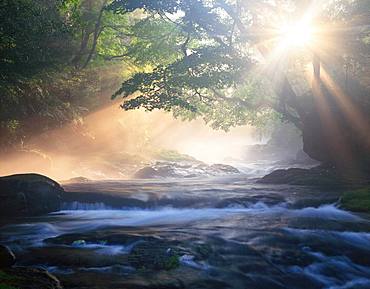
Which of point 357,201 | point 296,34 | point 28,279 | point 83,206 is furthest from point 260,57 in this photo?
point 28,279

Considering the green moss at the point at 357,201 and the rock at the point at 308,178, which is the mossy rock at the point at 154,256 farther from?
the rock at the point at 308,178

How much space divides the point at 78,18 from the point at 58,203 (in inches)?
438

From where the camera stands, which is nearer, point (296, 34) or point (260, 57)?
point (296, 34)

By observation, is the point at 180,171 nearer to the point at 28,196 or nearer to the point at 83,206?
the point at 83,206

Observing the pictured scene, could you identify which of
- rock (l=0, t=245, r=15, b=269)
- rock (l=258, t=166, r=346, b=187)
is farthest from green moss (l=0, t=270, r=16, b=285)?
rock (l=258, t=166, r=346, b=187)

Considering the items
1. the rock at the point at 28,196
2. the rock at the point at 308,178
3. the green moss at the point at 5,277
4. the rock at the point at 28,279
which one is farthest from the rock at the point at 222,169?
the green moss at the point at 5,277

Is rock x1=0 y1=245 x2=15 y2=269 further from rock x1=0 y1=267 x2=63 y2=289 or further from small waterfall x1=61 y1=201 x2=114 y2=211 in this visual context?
small waterfall x1=61 y1=201 x2=114 y2=211

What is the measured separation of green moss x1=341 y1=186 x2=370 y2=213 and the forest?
0.33ft

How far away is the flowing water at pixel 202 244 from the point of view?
25.5 ft

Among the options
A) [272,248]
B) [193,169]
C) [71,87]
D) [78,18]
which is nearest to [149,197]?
[272,248]

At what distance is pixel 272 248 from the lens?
9.49 m

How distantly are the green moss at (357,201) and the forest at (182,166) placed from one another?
0.10 meters

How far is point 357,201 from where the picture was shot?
1419 cm

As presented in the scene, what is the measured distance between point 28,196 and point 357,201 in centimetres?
1172
